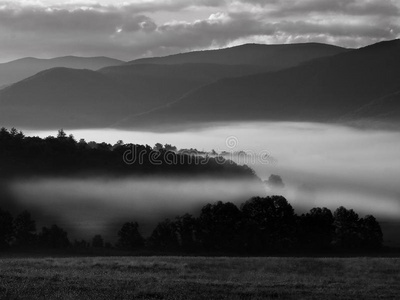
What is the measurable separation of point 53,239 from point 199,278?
94.4 ft

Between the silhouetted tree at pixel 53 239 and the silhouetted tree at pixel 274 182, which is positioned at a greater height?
the silhouetted tree at pixel 274 182

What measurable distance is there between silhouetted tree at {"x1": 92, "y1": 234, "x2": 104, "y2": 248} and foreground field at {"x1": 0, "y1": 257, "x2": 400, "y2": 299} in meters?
19.1

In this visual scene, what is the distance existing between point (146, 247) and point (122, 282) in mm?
29010

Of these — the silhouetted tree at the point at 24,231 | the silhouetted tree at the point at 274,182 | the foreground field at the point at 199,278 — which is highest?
the silhouetted tree at the point at 274,182

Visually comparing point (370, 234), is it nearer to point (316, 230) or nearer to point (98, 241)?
point (316, 230)

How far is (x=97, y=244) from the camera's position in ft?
231

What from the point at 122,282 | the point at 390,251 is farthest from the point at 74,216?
the point at 122,282

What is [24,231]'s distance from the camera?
67.8m

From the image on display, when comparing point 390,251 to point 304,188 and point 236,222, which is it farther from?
point 304,188

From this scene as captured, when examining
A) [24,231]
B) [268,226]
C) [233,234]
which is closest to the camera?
[233,234]

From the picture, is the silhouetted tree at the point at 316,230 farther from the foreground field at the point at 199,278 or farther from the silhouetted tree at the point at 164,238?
the foreground field at the point at 199,278

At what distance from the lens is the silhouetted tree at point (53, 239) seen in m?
67.4

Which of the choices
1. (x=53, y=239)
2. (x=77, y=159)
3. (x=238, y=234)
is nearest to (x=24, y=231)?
(x=53, y=239)

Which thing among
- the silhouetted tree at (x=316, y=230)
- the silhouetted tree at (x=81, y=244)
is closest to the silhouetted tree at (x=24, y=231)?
the silhouetted tree at (x=81, y=244)
